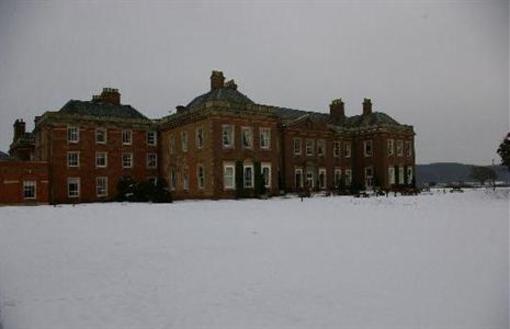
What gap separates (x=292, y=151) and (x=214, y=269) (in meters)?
36.9

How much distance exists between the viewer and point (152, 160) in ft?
145

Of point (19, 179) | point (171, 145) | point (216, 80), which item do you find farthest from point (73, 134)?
point (216, 80)

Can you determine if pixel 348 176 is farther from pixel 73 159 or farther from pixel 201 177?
pixel 73 159

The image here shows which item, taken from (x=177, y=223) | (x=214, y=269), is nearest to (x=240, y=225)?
→ (x=177, y=223)

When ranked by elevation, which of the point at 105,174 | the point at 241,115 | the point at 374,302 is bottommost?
the point at 374,302

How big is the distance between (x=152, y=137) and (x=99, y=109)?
19.4 ft

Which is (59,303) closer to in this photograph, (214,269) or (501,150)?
(214,269)

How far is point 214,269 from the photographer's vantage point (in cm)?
862

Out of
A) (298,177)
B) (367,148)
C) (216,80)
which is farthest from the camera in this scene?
(367,148)

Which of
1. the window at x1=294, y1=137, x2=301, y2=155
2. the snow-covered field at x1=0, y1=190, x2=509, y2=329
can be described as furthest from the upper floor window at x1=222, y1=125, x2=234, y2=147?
the snow-covered field at x1=0, y1=190, x2=509, y2=329

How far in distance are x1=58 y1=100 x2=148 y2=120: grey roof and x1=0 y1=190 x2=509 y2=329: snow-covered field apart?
29632mm

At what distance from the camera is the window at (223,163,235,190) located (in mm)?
36000

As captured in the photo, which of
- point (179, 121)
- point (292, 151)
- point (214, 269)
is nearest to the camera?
point (214, 269)

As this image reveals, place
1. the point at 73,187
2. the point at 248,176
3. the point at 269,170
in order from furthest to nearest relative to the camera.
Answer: the point at 73,187
the point at 269,170
the point at 248,176
